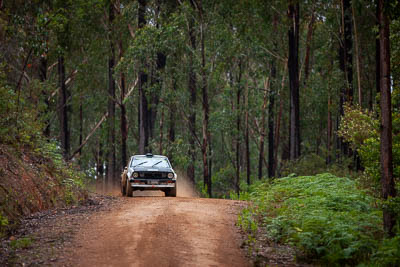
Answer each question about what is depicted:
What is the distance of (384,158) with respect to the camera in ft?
31.4

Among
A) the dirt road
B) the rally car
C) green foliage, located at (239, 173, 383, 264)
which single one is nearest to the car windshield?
the rally car

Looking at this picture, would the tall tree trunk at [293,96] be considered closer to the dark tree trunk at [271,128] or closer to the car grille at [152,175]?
the dark tree trunk at [271,128]

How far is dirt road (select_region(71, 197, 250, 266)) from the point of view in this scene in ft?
26.9

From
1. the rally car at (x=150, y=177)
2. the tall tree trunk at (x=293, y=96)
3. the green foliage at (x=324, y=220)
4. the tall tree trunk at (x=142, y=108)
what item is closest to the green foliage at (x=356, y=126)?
the green foliage at (x=324, y=220)

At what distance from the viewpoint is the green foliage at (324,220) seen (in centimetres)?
895

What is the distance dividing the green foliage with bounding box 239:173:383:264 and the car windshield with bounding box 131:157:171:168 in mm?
4506

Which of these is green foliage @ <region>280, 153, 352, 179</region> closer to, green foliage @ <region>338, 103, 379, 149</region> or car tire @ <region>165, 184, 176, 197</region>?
green foliage @ <region>338, 103, 379, 149</region>

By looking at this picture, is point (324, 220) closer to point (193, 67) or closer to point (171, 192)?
point (171, 192)

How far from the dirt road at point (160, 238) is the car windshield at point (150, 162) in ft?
17.1

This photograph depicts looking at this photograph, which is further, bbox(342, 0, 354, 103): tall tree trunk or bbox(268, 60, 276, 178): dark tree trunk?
bbox(268, 60, 276, 178): dark tree trunk

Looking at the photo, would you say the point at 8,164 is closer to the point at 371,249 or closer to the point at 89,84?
the point at 371,249

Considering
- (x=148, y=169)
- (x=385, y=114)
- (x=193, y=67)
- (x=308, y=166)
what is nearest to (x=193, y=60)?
(x=193, y=67)

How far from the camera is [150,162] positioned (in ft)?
62.7

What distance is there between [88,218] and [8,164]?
97.9 inches
